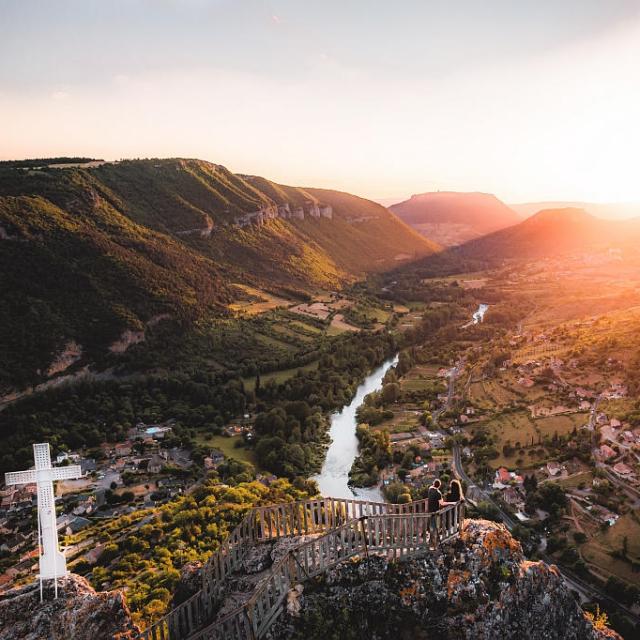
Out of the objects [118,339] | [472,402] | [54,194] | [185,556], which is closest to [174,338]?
[118,339]

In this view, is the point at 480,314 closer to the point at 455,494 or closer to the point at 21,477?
the point at 455,494

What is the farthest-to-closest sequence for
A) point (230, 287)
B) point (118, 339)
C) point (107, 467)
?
1. point (230, 287)
2. point (118, 339)
3. point (107, 467)

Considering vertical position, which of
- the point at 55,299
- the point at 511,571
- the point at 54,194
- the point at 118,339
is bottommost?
the point at 118,339

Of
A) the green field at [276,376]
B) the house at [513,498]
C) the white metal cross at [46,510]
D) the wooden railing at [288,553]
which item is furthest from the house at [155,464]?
the wooden railing at [288,553]

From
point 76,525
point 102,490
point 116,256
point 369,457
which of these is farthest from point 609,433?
point 116,256

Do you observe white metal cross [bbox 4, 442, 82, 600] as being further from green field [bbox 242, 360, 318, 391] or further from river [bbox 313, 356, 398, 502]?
green field [bbox 242, 360, 318, 391]

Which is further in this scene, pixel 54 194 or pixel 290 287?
pixel 290 287

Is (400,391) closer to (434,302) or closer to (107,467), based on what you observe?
(107,467)
